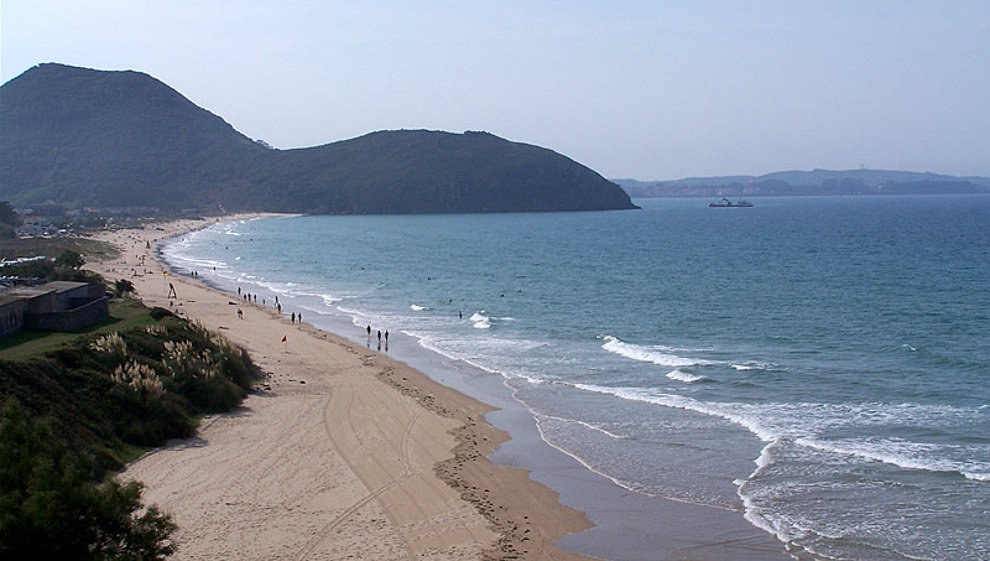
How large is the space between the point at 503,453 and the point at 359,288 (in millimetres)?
39856

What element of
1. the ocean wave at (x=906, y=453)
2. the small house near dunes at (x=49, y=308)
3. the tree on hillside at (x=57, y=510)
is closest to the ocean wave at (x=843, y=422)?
the ocean wave at (x=906, y=453)

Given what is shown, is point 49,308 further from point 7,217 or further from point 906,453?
point 7,217

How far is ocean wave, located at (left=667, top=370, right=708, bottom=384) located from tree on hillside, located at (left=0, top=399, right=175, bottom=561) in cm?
2014

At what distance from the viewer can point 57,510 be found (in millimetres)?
9883

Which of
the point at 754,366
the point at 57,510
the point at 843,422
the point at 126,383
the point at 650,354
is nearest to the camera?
the point at 57,510

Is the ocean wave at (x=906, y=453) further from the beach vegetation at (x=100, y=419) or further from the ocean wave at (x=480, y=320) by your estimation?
the ocean wave at (x=480, y=320)

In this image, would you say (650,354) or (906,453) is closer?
(906,453)

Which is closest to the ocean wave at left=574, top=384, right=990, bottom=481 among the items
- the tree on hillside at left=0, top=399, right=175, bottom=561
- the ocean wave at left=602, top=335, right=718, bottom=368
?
the ocean wave at left=602, top=335, right=718, bottom=368

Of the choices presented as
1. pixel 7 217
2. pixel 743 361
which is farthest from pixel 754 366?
pixel 7 217

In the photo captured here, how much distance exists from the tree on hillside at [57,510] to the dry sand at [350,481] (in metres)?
3.67

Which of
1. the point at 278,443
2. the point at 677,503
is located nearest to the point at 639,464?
the point at 677,503

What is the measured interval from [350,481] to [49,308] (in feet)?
48.1

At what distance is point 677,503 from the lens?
58.2 feet

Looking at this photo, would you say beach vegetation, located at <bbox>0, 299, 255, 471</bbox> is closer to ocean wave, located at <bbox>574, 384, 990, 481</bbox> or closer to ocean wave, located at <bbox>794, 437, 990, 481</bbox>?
ocean wave, located at <bbox>574, 384, 990, 481</bbox>
